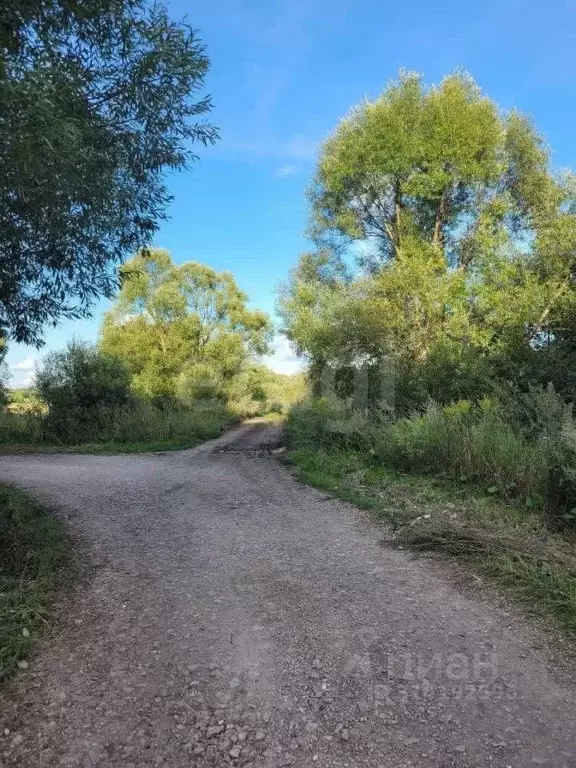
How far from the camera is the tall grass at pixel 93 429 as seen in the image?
15.6 metres

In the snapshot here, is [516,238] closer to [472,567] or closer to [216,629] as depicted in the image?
[472,567]

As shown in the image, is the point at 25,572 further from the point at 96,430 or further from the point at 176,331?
the point at 176,331

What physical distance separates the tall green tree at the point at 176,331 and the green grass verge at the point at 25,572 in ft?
64.0

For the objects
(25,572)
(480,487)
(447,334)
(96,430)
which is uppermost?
(447,334)

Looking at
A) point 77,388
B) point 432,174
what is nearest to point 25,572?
point 77,388

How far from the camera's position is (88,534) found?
5.41 metres

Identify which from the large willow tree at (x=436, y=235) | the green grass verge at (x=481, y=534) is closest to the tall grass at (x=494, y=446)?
the green grass verge at (x=481, y=534)

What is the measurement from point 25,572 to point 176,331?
25466 millimetres

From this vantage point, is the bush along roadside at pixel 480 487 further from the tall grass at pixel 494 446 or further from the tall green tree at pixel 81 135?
the tall green tree at pixel 81 135

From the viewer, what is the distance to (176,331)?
28.6 m

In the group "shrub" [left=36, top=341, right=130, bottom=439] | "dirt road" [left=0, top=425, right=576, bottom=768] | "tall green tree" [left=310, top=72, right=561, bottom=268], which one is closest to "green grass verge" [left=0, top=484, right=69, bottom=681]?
"dirt road" [left=0, top=425, right=576, bottom=768]

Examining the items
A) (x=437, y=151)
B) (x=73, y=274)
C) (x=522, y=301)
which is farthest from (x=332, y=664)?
(x=437, y=151)

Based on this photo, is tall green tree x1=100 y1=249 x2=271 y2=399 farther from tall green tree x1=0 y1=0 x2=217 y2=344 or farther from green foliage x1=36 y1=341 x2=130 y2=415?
tall green tree x1=0 y1=0 x2=217 y2=344

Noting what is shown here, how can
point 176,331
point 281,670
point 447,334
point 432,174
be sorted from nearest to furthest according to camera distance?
point 281,670, point 447,334, point 432,174, point 176,331
